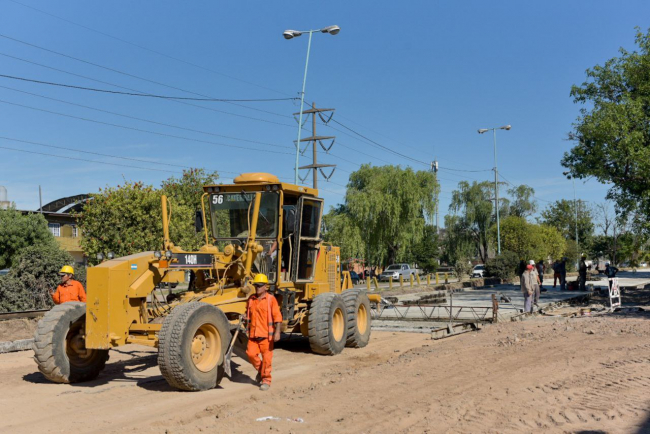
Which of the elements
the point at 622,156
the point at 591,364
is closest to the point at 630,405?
the point at 591,364

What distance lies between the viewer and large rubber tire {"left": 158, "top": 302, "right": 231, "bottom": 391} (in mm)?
8203

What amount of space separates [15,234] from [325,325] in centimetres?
2556

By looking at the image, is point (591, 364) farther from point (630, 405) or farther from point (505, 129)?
point (505, 129)

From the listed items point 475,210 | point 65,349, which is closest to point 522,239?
point 475,210

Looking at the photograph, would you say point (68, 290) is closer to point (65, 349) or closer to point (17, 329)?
point (65, 349)

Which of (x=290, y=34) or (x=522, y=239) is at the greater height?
(x=290, y=34)

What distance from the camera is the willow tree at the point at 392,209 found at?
157 ft

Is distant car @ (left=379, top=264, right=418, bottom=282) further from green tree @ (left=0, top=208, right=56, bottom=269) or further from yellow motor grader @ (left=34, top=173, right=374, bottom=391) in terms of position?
yellow motor grader @ (left=34, top=173, right=374, bottom=391)

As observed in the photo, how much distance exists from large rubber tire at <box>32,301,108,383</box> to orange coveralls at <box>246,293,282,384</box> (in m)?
2.50

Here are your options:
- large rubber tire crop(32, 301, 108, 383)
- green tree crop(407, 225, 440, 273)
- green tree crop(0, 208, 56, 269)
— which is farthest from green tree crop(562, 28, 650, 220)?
green tree crop(407, 225, 440, 273)

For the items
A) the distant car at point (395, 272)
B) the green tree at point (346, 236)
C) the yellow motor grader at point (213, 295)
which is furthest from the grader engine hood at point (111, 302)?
the distant car at point (395, 272)

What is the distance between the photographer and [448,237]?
64312 mm

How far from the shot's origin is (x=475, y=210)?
62188 millimetres

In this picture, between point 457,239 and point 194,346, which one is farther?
point 457,239
